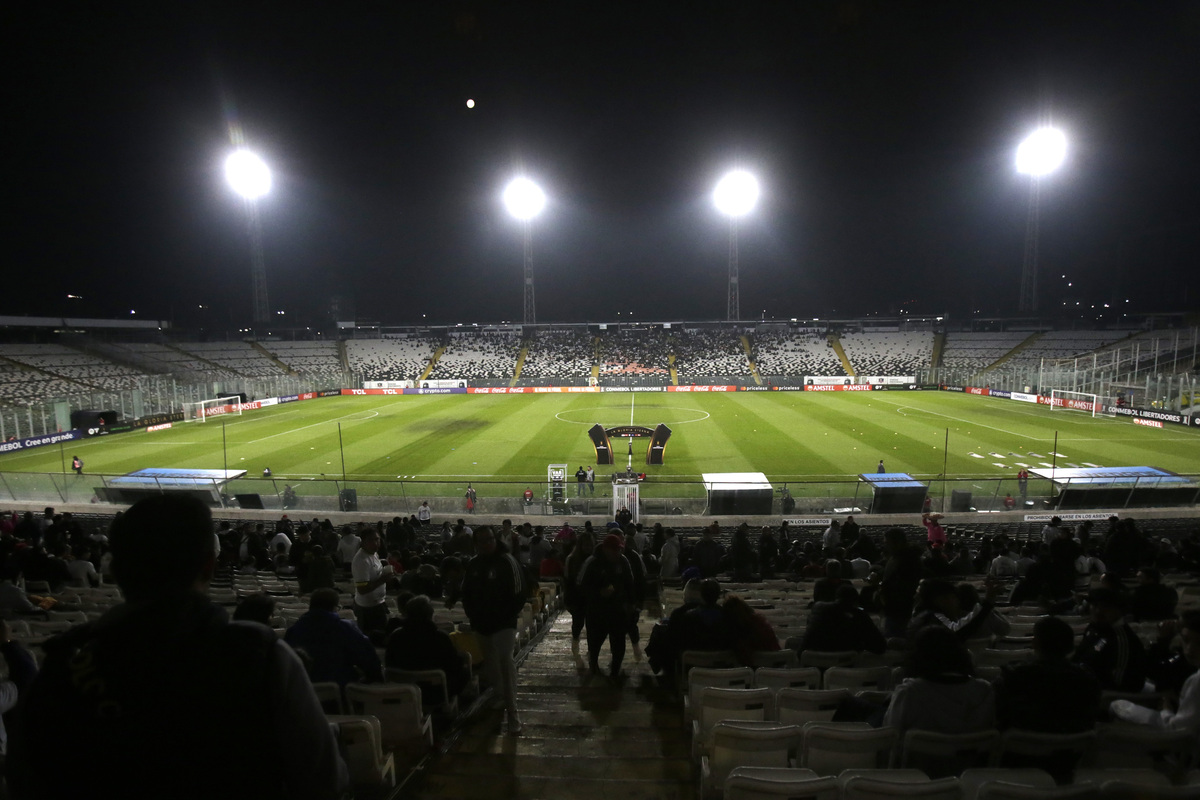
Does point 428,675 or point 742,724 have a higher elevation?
point 742,724

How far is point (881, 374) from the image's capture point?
231 ft

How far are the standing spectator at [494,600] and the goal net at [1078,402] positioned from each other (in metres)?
50.0

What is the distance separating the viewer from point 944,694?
362 cm

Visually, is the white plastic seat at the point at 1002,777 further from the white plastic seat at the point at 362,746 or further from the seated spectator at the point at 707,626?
the white plastic seat at the point at 362,746

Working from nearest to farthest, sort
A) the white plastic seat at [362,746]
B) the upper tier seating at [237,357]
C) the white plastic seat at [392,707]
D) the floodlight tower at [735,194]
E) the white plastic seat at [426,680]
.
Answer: the white plastic seat at [362,746] < the white plastic seat at [392,707] < the white plastic seat at [426,680] < the upper tier seating at [237,357] < the floodlight tower at [735,194]

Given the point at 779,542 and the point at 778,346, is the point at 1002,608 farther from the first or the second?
the point at 778,346

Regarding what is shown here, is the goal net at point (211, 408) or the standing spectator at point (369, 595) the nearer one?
the standing spectator at point (369, 595)

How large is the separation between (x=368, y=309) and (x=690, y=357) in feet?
184

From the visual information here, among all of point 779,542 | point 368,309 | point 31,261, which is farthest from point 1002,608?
point 368,309

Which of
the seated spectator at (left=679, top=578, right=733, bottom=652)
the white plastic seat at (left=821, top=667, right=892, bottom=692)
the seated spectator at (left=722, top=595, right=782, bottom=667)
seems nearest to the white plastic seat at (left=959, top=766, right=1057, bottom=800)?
the white plastic seat at (left=821, top=667, right=892, bottom=692)

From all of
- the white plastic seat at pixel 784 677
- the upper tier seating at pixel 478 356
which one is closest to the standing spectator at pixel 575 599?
the white plastic seat at pixel 784 677

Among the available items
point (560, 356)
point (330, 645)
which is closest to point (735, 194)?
point (560, 356)

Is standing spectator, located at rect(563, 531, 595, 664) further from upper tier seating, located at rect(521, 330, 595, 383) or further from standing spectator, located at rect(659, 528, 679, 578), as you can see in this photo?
upper tier seating, located at rect(521, 330, 595, 383)

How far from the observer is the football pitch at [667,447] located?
1072 inches
